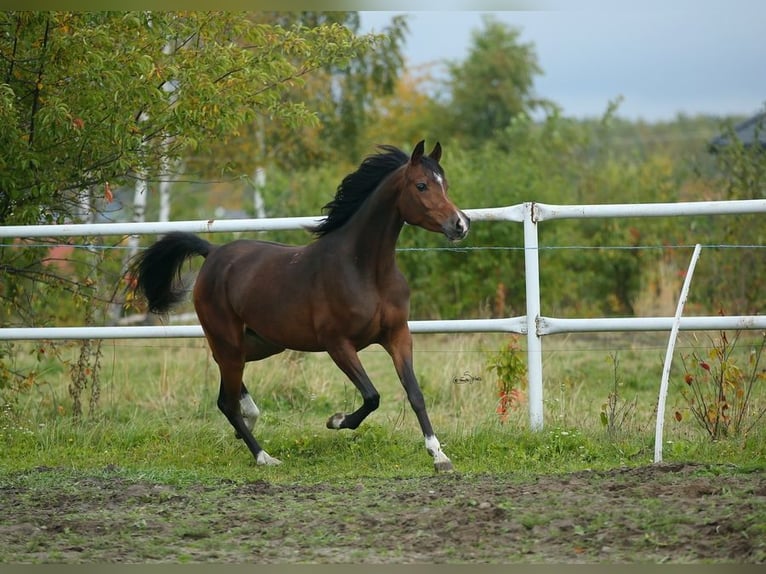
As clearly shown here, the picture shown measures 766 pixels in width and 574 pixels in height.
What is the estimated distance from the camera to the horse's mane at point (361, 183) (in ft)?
24.6

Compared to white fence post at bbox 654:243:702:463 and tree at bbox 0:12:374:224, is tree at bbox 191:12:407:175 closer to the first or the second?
tree at bbox 0:12:374:224

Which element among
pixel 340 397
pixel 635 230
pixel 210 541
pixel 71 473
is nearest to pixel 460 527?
pixel 210 541

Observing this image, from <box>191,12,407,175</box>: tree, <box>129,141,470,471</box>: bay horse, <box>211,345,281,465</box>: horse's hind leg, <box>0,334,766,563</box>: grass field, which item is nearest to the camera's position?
<box>0,334,766,563</box>: grass field

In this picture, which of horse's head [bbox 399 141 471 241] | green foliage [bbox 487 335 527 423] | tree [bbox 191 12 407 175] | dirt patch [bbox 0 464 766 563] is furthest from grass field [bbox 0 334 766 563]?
tree [bbox 191 12 407 175]

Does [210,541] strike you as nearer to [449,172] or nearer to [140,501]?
[140,501]

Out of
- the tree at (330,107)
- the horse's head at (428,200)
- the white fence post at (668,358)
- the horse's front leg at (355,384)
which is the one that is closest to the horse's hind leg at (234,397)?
the horse's front leg at (355,384)

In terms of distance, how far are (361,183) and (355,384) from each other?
1.43m

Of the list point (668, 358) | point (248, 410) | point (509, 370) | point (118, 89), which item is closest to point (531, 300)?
point (509, 370)

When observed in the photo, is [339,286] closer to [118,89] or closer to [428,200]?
[428,200]

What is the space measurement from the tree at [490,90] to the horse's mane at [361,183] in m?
22.9

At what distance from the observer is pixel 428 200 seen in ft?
23.0

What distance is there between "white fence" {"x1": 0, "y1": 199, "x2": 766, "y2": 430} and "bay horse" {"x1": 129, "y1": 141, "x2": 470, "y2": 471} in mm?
250

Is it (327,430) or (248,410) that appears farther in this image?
(327,430)

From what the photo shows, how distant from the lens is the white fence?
732 cm
